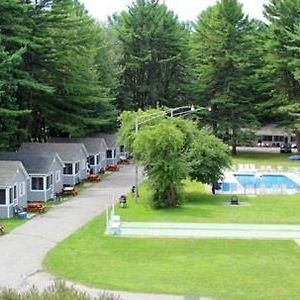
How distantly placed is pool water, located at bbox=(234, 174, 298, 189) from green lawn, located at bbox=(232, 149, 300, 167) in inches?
403

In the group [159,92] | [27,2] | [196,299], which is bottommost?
[196,299]

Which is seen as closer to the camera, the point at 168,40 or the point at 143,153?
the point at 143,153

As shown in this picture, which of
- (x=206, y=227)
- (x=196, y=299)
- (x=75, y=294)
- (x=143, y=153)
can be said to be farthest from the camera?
(x=143, y=153)

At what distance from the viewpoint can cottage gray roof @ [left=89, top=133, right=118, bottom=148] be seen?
65.2 meters

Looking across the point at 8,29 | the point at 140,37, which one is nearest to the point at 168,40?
the point at 140,37

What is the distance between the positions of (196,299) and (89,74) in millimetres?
40842

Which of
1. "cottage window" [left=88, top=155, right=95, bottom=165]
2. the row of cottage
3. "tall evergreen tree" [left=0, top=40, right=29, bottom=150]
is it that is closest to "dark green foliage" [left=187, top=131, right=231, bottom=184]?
the row of cottage

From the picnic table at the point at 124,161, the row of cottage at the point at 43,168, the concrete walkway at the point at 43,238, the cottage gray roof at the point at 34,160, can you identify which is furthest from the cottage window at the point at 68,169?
the picnic table at the point at 124,161

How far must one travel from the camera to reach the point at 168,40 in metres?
77.6

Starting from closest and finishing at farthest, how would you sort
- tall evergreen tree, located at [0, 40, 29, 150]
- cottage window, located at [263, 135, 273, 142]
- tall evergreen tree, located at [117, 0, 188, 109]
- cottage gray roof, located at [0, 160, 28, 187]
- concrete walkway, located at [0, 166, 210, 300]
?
concrete walkway, located at [0, 166, 210, 300]
cottage gray roof, located at [0, 160, 28, 187]
tall evergreen tree, located at [0, 40, 29, 150]
tall evergreen tree, located at [117, 0, 188, 109]
cottage window, located at [263, 135, 273, 142]

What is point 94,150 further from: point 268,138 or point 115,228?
point 268,138

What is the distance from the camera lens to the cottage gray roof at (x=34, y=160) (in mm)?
42719

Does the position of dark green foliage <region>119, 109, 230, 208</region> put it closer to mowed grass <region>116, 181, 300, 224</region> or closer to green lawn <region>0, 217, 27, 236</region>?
mowed grass <region>116, 181, 300, 224</region>

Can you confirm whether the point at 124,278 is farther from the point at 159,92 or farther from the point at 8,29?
the point at 159,92
